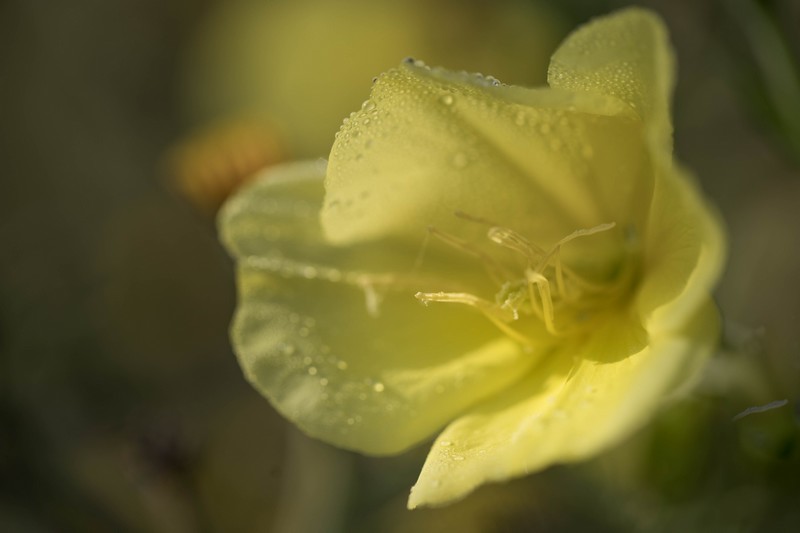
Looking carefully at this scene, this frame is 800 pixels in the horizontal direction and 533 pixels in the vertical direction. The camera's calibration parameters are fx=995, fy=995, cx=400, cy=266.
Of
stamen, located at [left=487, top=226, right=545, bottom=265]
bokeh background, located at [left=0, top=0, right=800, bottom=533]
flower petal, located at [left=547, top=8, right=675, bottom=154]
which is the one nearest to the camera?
flower petal, located at [left=547, top=8, right=675, bottom=154]

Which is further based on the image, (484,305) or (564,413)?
(484,305)

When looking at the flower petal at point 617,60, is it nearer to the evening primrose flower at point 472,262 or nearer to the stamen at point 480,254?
the evening primrose flower at point 472,262

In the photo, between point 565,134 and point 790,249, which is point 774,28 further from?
point 790,249

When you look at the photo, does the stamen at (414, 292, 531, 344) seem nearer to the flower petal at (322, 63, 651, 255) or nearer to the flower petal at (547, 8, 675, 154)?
the flower petal at (322, 63, 651, 255)

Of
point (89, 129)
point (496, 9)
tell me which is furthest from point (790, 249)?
point (89, 129)

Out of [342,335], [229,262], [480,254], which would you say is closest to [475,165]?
[480,254]

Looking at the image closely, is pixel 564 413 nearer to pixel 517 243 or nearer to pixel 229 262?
pixel 517 243

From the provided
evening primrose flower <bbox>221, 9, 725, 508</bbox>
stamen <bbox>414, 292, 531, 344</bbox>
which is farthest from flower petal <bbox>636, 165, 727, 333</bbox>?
stamen <bbox>414, 292, 531, 344</bbox>
